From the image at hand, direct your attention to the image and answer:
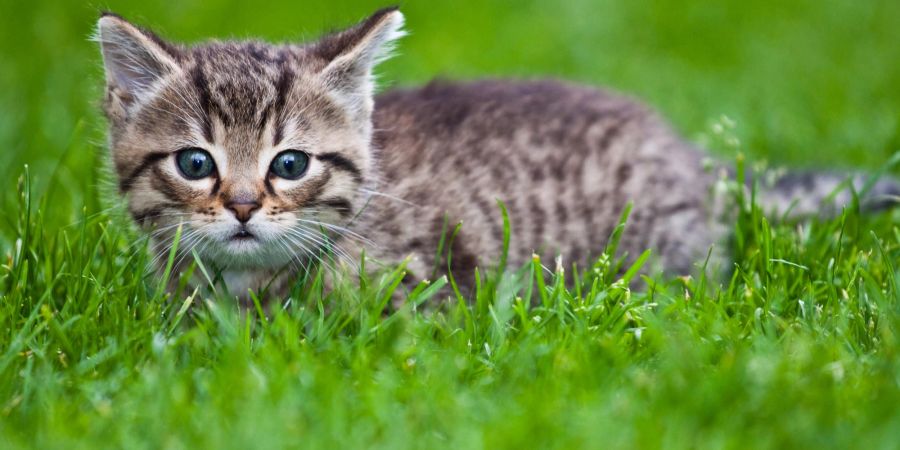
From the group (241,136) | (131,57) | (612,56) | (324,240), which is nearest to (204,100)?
(241,136)

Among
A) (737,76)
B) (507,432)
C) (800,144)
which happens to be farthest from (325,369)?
(737,76)

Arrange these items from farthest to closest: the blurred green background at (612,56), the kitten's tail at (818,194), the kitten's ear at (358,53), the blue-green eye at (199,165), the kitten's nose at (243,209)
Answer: the blurred green background at (612,56) → the kitten's tail at (818,194) → the kitten's ear at (358,53) → the blue-green eye at (199,165) → the kitten's nose at (243,209)

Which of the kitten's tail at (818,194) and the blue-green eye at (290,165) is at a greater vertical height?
the blue-green eye at (290,165)

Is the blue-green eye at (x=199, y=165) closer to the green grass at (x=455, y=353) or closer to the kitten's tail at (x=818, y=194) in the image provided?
the green grass at (x=455, y=353)

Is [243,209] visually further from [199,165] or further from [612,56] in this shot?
[612,56]

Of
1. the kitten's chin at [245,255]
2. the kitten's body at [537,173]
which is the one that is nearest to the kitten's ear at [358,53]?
the kitten's body at [537,173]

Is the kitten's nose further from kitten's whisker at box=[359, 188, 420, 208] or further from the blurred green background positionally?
the blurred green background
